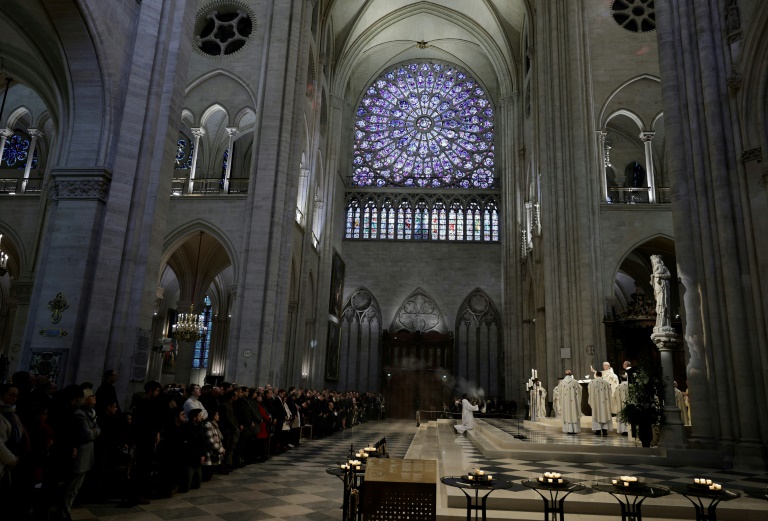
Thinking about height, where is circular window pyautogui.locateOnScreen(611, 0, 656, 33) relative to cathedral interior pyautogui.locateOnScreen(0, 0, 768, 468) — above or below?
above

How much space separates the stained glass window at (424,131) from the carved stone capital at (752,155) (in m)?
23.3

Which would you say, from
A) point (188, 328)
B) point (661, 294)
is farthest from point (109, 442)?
point (188, 328)

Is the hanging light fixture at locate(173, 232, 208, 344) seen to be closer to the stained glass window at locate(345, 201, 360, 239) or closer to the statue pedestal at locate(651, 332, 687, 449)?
the stained glass window at locate(345, 201, 360, 239)

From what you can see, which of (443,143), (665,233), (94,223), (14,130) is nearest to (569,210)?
(665,233)

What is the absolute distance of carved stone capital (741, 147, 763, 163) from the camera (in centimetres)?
864

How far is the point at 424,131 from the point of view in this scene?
33.2 meters

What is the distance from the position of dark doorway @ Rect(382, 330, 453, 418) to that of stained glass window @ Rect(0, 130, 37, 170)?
59.1 ft

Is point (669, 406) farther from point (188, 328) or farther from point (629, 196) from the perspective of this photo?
point (188, 328)

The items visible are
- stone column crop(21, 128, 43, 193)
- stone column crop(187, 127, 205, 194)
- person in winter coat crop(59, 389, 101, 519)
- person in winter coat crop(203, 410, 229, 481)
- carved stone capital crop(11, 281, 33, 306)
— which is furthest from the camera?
stone column crop(21, 128, 43, 193)

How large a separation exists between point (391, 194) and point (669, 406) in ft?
79.5

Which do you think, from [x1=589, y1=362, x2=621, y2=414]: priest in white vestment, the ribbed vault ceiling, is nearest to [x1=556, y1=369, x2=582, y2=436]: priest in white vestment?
[x1=589, y1=362, x2=621, y2=414]: priest in white vestment

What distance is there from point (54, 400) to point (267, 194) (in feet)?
39.9

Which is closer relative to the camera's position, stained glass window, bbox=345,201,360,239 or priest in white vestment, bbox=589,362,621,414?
priest in white vestment, bbox=589,362,621,414

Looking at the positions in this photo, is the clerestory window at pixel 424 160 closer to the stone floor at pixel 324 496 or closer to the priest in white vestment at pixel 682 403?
the priest in white vestment at pixel 682 403
